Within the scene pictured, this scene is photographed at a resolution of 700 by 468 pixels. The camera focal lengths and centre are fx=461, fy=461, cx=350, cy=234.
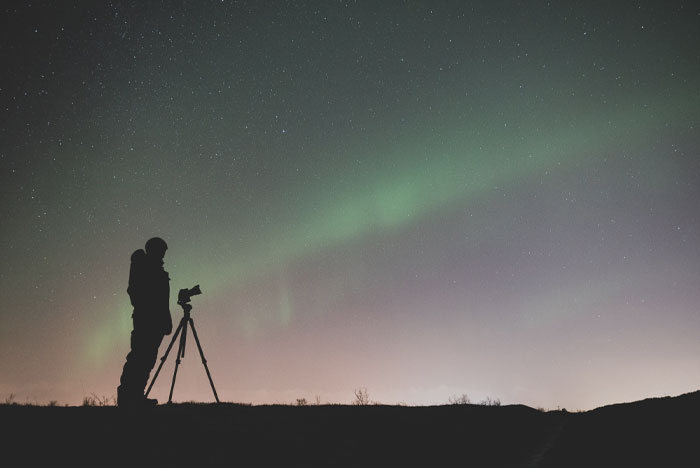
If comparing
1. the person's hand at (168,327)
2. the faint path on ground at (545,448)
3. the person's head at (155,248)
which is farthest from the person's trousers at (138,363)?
the faint path on ground at (545,448)

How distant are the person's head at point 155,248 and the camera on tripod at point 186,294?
75 centimetres

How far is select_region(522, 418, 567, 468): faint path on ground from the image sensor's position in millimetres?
5262

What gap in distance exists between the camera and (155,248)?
24.7 feet

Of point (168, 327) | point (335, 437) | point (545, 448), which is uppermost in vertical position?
point (168, 327)

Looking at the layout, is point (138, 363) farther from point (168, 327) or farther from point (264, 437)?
point (264, 437)

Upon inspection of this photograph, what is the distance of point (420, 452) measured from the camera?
18.5ft

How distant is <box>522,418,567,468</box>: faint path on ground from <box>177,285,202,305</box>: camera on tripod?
18.3ft

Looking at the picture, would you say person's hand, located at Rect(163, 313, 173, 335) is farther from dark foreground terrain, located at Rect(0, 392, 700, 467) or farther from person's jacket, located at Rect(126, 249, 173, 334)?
dark foreground terrain, located at Rect(0, 392, 700, 467)

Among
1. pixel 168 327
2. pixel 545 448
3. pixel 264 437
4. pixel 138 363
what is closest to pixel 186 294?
pixel 168 327

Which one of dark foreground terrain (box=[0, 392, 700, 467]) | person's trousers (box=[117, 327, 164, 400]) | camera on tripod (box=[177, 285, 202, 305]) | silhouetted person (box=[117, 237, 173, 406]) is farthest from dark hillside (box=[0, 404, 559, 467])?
camera on tripod (box=[177, 285, 202, 305])

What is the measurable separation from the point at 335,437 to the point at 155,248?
414 centimetres

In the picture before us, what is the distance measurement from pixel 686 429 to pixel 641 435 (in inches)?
23.0

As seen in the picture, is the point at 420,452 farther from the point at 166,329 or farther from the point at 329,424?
the point at 166,329

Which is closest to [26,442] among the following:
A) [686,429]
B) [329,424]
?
[329,424]
